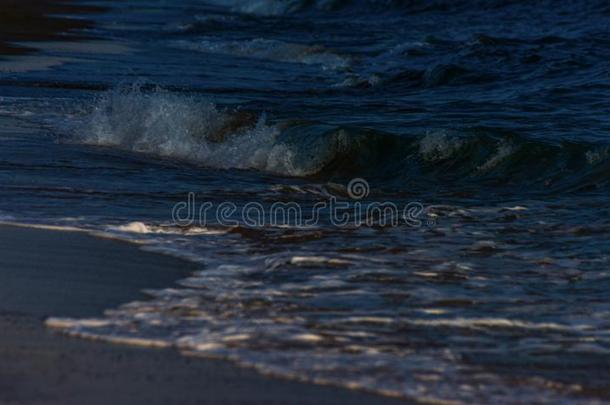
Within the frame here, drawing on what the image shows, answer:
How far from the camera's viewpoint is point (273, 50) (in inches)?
Answer: 734

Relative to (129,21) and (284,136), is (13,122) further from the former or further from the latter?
(129,21)

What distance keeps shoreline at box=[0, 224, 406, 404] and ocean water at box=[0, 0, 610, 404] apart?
12 centimetres

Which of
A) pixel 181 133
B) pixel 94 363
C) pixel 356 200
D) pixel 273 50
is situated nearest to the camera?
pixel 94 363

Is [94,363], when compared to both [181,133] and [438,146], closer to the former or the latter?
[438,146]

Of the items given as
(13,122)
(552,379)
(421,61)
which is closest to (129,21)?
(421,61)

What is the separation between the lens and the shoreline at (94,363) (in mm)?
3771

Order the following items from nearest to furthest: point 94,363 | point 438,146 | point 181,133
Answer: point 94,363, point 438,146, point 181,133

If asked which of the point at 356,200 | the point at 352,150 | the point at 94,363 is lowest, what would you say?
the point at 94,363

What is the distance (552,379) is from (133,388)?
54.6 inches

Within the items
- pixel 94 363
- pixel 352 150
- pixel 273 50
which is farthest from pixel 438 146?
pixel 273 50

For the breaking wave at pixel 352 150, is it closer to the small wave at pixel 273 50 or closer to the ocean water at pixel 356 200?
the ocean water at pixel 356 200

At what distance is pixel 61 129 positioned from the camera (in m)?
10.0

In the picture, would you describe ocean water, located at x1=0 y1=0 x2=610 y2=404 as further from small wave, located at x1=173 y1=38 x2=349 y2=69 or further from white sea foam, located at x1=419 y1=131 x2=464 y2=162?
small wave, located at x1=173 y1=38 x2=349 y2=69

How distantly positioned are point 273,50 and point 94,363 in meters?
14.9
